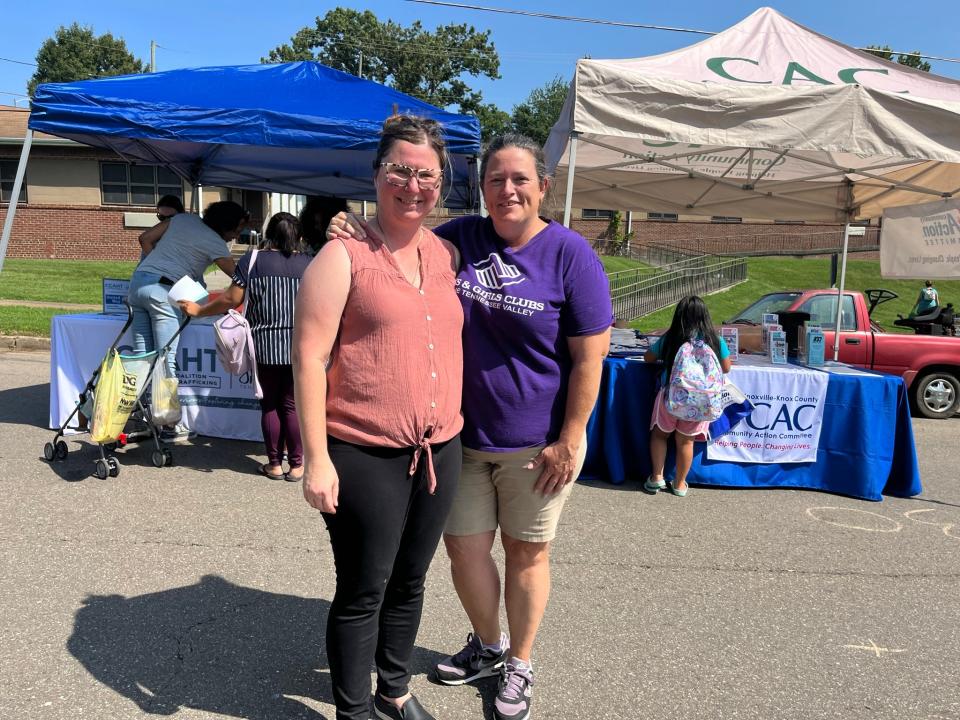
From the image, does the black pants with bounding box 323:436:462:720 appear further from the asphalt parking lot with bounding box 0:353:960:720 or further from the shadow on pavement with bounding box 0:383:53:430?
the shadow on pavement with bounding box 0:383:53:430

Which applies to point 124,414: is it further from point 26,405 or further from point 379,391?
point 379,391

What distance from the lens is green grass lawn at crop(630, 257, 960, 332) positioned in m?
19.1

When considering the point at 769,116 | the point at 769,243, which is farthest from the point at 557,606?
Result: the point at 769,243

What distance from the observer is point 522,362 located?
228cm

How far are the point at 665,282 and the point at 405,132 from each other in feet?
59.9

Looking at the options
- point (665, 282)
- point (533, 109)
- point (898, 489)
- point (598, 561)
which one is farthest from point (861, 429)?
point (533, 109)

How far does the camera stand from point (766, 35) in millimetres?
6512

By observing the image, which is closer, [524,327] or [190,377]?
[524,327]

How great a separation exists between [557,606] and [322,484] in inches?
68.5

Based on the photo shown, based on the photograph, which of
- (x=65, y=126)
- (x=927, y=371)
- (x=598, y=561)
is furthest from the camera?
(x=927, y=371)

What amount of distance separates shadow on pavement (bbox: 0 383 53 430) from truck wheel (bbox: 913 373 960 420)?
9.28 metres

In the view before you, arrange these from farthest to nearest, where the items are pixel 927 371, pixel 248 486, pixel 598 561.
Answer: pixel 927 371 → pixel 248 486 → pixel 598 561

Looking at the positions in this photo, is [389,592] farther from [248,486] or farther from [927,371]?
→ [927,371]

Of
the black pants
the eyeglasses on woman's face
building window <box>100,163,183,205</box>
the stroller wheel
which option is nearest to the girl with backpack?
the black pants
